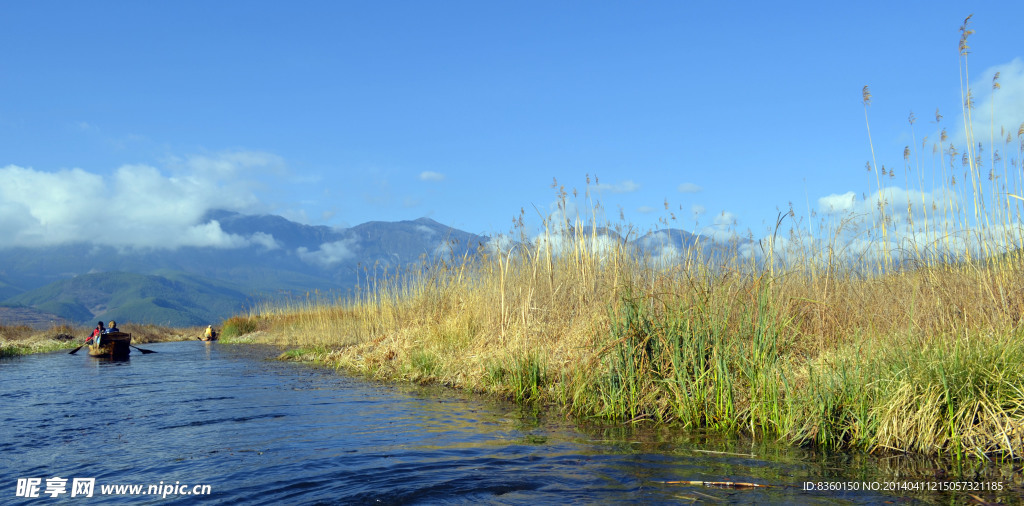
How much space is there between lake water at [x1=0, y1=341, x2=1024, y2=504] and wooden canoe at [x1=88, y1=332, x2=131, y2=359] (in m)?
13.9

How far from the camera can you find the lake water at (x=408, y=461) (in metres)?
4.50

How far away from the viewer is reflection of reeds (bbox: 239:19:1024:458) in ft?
16.5

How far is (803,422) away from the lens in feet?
18.7

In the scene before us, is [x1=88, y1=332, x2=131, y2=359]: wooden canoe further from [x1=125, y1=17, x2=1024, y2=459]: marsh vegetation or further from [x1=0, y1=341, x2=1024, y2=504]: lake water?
[x1=125, y1=17, x2=1024, y2=459]: marsh vegetation

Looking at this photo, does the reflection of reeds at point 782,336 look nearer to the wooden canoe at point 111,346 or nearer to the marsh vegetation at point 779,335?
the marsh vegetation at point 779,335

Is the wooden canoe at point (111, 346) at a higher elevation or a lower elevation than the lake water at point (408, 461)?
higher

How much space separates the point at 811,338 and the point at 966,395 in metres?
2.36

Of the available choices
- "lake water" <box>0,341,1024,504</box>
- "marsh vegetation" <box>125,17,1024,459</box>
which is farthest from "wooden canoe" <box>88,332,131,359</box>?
"marsh vegetation" <box>125,17,1024,459</box>

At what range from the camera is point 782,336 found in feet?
21.5

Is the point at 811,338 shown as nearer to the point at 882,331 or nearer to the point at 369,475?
the point at 882,331

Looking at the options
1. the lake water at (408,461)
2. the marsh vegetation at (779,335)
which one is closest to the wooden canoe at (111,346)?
the lake water at (408,461)

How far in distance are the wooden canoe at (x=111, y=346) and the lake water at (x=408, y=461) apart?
1390 cm

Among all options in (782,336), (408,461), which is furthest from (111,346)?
(782,336)

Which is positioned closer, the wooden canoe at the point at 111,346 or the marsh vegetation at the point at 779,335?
the marsh vegetation at the point at 779,335
